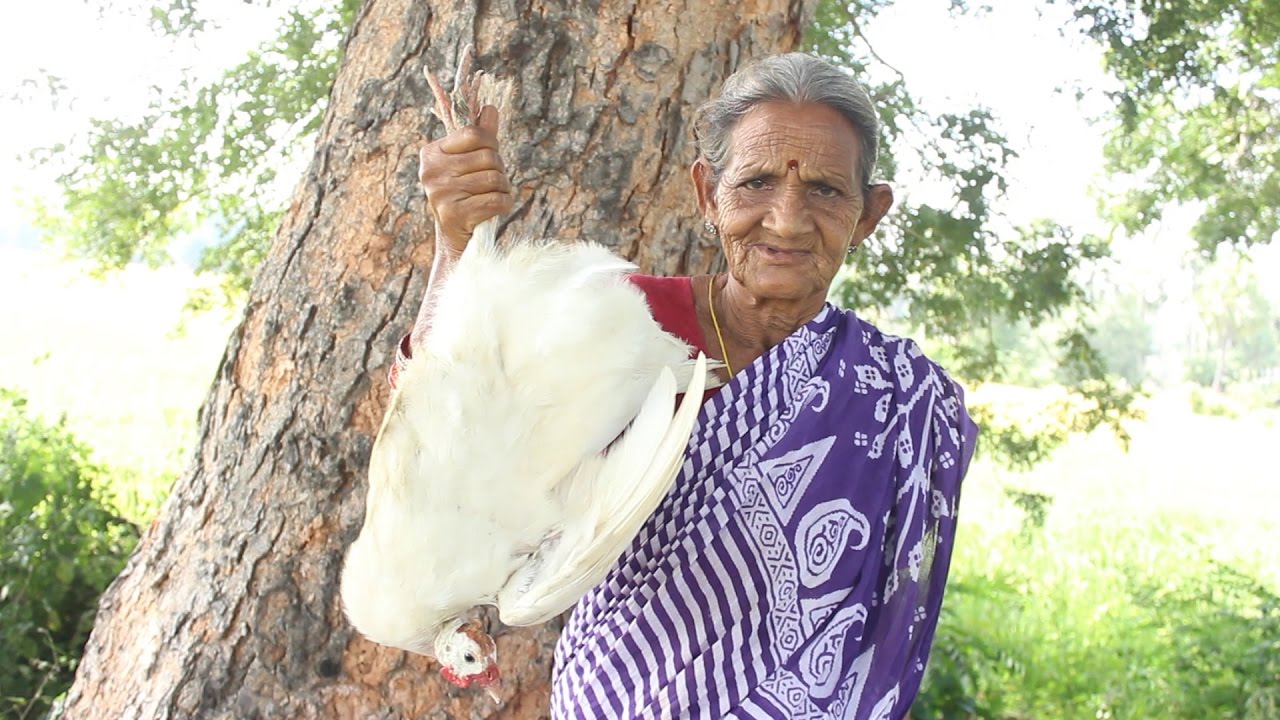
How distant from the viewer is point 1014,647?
5.59 meters

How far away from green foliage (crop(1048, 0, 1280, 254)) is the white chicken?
11.8ft

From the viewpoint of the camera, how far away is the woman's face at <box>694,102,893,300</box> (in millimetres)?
1869

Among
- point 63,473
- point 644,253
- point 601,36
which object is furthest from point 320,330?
point 63,473

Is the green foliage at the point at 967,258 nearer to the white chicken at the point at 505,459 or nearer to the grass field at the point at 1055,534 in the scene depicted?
the grass field at the point at 1055,534

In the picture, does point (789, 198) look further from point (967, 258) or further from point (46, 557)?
point (46, 557)

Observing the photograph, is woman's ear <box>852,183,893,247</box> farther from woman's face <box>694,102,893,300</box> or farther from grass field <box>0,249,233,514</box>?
grass field <box>0,249,233,514</box>

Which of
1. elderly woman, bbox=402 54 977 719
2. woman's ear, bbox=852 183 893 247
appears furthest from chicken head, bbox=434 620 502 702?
woman's ear, bbox=852 183 893 247

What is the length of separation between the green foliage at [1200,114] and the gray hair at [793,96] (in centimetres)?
295

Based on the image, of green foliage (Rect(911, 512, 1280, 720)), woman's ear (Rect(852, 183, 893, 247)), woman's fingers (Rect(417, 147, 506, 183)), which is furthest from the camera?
green foliage (Rect(911, 512, 1280, 720))

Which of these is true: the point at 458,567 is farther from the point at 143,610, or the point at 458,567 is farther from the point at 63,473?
the point at 63,473

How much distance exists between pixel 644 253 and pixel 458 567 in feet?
4.59

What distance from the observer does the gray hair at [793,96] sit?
1882mm

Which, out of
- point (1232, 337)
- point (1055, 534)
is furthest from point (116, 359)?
point (1232, 337)

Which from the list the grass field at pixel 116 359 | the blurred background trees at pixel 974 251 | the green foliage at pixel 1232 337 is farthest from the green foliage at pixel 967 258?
the green foliage at pixel 1232 337
